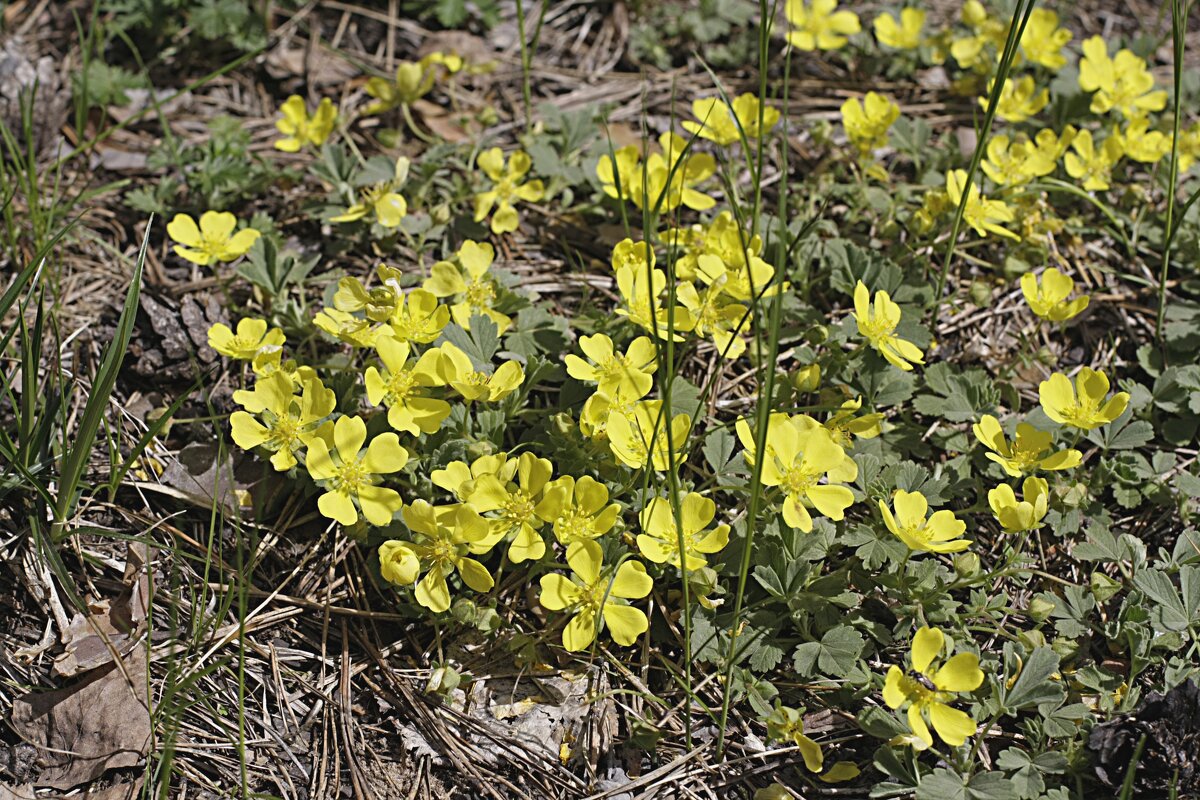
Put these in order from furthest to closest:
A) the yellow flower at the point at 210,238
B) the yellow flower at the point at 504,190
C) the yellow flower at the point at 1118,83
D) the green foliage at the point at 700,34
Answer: the green foliage at the point at 700,34 → the yellow flower at the point at 1118,83 → the yellow flower at the point at 504,190 → the yellow flower at the point at 210,238

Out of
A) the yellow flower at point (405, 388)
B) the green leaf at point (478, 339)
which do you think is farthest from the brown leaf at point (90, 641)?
the green leaf at point (478, 339)

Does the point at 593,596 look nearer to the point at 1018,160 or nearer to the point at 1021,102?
the point at 1018,160

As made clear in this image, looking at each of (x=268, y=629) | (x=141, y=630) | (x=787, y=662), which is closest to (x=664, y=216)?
(x=787, y=662)

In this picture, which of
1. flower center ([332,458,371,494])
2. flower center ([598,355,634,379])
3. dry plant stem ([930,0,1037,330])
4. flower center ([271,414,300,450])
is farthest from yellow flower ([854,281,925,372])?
flower center ([271,414,300,450])

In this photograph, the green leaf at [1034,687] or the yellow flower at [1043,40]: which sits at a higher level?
the yellow flower at [1043,40]

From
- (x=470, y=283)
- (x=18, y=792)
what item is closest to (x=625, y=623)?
(x=470, y=283)

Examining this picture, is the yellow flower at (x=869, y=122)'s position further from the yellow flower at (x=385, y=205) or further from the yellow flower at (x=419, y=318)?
the yellow flower at (x=419, y=318)
